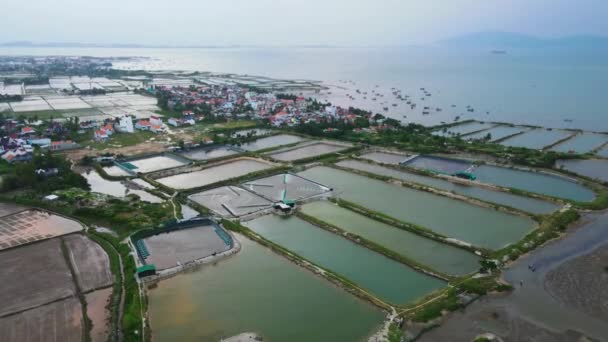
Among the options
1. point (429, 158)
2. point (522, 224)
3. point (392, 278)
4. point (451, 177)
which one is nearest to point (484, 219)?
point (522, 224)

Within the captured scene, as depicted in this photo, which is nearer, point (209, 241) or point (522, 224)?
point (209, 241)

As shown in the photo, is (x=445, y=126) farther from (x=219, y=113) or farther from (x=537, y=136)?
(x=219, y=113)

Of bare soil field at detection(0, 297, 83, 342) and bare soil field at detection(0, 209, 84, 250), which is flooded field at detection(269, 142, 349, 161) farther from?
bare soil field at detection(0, 297, 83, 342)

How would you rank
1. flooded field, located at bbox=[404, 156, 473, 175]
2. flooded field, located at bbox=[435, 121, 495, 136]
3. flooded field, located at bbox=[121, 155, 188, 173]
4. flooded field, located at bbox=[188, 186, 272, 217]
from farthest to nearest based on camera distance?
flooded field, located at bbox=[435, 121, 495, 136]
flooded field, located at bbox=[121, 155, 188, 173]
flooded field, located at bbox=[404, 156, 473, 175]
flooded field, located at bbox=[188, 186, 272, 217]

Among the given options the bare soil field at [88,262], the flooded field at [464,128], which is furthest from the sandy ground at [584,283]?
the flooded field at [464,128]

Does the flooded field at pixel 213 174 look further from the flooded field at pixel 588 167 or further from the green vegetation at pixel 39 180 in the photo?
the flooded field at pixel 588 167

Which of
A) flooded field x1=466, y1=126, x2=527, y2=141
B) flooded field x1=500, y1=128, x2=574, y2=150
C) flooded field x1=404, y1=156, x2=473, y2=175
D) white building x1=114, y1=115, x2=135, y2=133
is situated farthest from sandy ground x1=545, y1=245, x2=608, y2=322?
white building x1=114, y1=115, x2=135, y2=133
